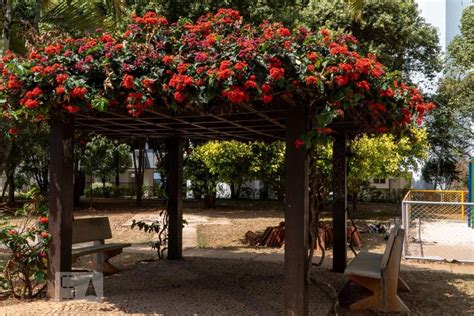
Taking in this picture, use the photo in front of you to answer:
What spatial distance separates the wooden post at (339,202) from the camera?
7.82 m

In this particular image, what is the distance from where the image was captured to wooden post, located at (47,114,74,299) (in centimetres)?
578

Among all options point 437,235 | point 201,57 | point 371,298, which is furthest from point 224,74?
point 437,235

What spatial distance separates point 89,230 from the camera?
25.8 ft

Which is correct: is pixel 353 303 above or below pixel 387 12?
below

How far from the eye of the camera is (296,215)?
4949 millimetres

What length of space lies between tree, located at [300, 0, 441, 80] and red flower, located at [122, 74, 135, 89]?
11.9 m

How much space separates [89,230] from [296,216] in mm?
4244

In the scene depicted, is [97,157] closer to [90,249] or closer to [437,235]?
[437,235]

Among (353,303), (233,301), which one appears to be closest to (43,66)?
(233,301)

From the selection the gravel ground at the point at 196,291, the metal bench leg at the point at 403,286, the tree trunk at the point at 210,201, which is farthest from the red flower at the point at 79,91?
the tree trunk at the point at 210,201

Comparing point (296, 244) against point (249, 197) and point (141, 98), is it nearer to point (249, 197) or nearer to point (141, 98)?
point (141, 98)

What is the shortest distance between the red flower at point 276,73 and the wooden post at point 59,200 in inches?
106

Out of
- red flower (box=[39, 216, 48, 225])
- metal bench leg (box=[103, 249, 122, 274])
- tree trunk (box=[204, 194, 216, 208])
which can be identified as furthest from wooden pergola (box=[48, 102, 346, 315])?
tree trunk (box=[204, 194, 216, 208])

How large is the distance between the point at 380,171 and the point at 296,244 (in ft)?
37.0
